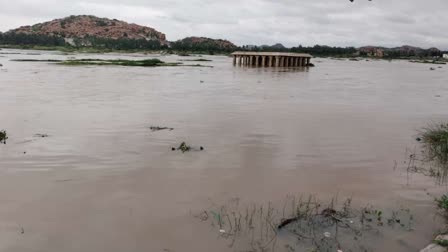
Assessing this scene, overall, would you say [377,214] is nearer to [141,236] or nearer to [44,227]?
[141,236]

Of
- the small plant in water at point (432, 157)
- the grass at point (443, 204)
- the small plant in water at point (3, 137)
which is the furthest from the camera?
the small plant in water at point (3, 137)

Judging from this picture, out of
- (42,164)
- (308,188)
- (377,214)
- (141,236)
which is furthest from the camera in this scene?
(42,164)

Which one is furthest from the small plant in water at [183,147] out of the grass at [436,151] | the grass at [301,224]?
the grass at [436,151]

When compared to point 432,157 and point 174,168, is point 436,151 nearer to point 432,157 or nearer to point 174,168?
point 432,157

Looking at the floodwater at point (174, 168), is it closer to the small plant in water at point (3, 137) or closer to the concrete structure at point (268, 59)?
the small plant in water at point (3, 137)

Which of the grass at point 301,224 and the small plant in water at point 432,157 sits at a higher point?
the small plant in water at point 432,157

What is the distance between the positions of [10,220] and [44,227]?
A: 2.29 feet

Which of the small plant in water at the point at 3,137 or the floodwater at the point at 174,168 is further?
the small plant in water at the point at 3,137

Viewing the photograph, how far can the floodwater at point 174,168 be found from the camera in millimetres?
6941

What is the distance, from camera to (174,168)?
10.4 metres

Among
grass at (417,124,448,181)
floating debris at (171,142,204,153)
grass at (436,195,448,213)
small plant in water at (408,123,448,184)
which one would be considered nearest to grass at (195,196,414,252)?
grass at (436,195,448,213)

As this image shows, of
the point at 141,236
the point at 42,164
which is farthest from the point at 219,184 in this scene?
the point at 42,164

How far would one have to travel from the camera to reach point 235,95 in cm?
2684

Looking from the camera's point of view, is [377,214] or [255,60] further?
[255,60]
